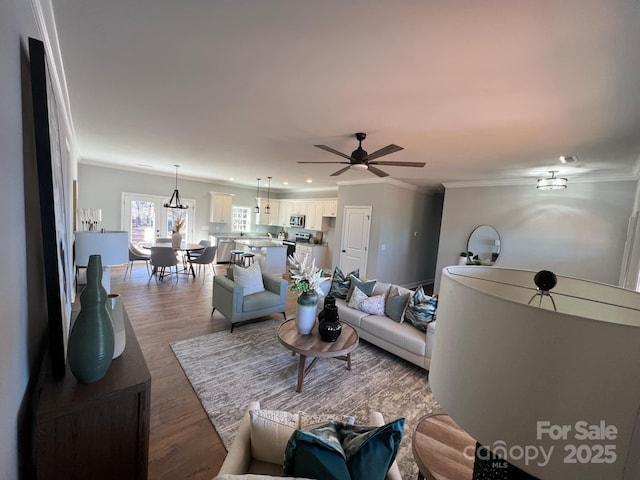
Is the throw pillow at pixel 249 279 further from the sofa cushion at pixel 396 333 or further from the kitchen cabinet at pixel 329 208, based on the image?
the kitchen cabinet at pixel 329 208

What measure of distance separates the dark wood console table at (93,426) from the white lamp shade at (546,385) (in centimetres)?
123

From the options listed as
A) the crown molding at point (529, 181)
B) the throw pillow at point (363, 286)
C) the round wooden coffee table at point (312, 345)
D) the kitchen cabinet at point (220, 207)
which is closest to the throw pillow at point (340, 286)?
the throw pillow at point (363, 286)

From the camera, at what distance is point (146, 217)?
Answer: 24.1 feet

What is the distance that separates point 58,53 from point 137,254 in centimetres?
487

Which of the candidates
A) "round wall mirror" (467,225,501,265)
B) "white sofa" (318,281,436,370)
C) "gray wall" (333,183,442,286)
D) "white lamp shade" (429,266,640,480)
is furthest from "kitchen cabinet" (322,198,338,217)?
"white lamp shade" (429,266,640,480)

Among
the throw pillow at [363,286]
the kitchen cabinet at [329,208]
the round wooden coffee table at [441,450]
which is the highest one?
the kitchen cabinet at [329,208]

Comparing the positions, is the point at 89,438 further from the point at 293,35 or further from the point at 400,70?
the point at 400,70

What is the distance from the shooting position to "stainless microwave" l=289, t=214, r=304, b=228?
8883 millimetres

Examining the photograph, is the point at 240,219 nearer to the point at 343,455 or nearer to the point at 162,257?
the point at 162,257

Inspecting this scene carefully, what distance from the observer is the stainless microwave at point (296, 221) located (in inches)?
350

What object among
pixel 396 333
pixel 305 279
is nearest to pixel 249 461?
pixel 305 279

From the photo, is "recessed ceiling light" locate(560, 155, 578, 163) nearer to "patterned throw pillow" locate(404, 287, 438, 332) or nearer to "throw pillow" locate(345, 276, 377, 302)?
"patterned throw pillow" locate(404, 287, 438, 332)

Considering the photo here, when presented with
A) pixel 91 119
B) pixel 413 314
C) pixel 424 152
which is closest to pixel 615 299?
pixel 413 314

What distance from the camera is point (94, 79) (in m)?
2.24
